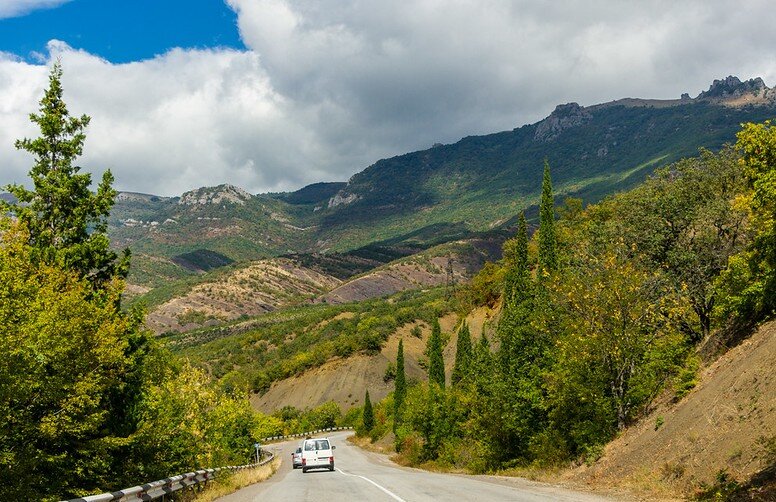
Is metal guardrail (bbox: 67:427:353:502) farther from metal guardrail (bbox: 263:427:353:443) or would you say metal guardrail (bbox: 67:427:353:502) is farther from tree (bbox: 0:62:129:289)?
metal guardrail (bbox: 263:427:353:443)

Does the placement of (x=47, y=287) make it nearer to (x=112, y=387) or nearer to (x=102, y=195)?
(x=112, y=387)

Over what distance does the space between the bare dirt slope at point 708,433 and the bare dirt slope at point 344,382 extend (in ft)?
366

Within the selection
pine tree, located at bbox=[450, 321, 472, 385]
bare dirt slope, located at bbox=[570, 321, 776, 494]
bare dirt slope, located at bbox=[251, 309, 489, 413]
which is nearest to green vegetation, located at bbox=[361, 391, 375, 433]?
pine tree, located at bbox=[450, 321, 472, 385]

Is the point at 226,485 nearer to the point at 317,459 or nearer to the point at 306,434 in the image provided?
the point at 317,459

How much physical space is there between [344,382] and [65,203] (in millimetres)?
120465

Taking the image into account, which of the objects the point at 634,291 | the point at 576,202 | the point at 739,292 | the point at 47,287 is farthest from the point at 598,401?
the point at 576,202

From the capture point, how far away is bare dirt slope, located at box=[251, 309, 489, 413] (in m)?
136

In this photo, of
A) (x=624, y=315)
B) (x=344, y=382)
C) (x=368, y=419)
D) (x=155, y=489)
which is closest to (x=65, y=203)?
(x=155, y=489)

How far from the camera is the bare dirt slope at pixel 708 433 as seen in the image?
14.8m

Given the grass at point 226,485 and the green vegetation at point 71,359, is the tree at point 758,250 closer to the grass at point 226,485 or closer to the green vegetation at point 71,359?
the grass at point 226,485

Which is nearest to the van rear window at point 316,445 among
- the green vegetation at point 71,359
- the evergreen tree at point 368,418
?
the green vegetation at point 71,359

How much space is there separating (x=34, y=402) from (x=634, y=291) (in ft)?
68.9

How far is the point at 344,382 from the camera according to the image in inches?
5477

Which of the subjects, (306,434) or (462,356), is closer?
(462,356)
